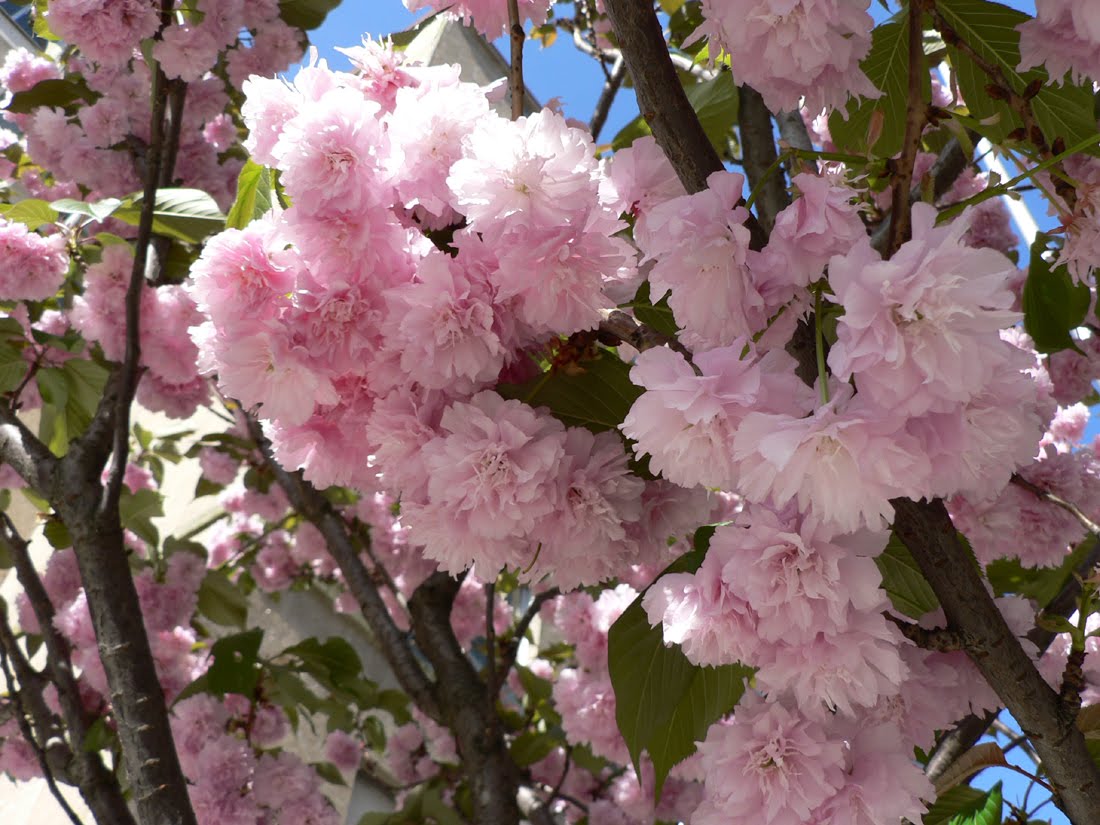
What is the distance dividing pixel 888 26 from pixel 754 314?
586 mm

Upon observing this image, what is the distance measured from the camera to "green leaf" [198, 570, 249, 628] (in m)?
2.65

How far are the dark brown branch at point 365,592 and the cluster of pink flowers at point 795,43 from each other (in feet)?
4.82

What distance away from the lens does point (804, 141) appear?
5.98 ft

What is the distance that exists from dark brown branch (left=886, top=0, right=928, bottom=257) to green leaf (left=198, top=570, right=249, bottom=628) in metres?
2.39

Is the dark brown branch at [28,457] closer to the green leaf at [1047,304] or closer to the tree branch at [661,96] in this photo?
the tree branch at [661,96]

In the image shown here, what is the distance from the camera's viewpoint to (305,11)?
2.39 m

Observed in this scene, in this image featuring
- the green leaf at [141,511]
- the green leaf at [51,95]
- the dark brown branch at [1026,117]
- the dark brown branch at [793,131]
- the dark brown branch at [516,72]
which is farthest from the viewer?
the green leaf at [141,511]

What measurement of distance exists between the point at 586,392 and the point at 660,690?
0.29 metres

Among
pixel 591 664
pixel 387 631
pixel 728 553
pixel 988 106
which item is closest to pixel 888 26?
pixel 988 106

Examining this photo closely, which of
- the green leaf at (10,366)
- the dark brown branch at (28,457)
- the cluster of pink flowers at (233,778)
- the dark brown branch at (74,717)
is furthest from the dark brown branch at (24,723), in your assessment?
the green leaf at (10,366)

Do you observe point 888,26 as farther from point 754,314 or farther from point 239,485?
point 239,485

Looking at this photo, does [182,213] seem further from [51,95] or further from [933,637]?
[933,637]

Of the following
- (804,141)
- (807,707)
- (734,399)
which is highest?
(804,141)

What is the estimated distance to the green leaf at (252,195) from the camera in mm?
1021
